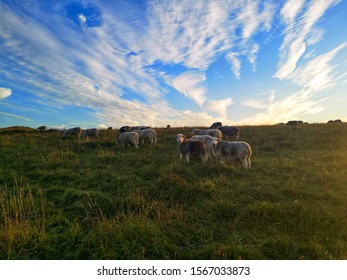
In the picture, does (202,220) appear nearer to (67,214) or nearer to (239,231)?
(239,231)

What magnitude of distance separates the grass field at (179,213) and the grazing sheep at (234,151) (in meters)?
0.85

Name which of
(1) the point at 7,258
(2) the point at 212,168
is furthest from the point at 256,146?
(1) the point at 7,258

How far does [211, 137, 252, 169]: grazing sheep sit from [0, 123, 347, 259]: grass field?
2.80ft

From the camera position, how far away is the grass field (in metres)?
4.60

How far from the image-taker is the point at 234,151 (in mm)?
11664

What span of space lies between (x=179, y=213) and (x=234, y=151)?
21.2 feet

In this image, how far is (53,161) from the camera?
1234cm

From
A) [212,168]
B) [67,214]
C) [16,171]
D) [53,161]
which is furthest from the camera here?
[53,161]

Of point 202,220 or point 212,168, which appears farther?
point 212,168

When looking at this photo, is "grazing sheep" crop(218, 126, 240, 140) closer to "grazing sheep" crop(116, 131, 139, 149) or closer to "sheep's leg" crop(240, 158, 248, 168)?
"grazing sheep" crop(116, 131, 139, 149)

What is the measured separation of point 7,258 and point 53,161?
8480 millimetres

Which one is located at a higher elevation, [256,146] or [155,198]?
[256,146]
